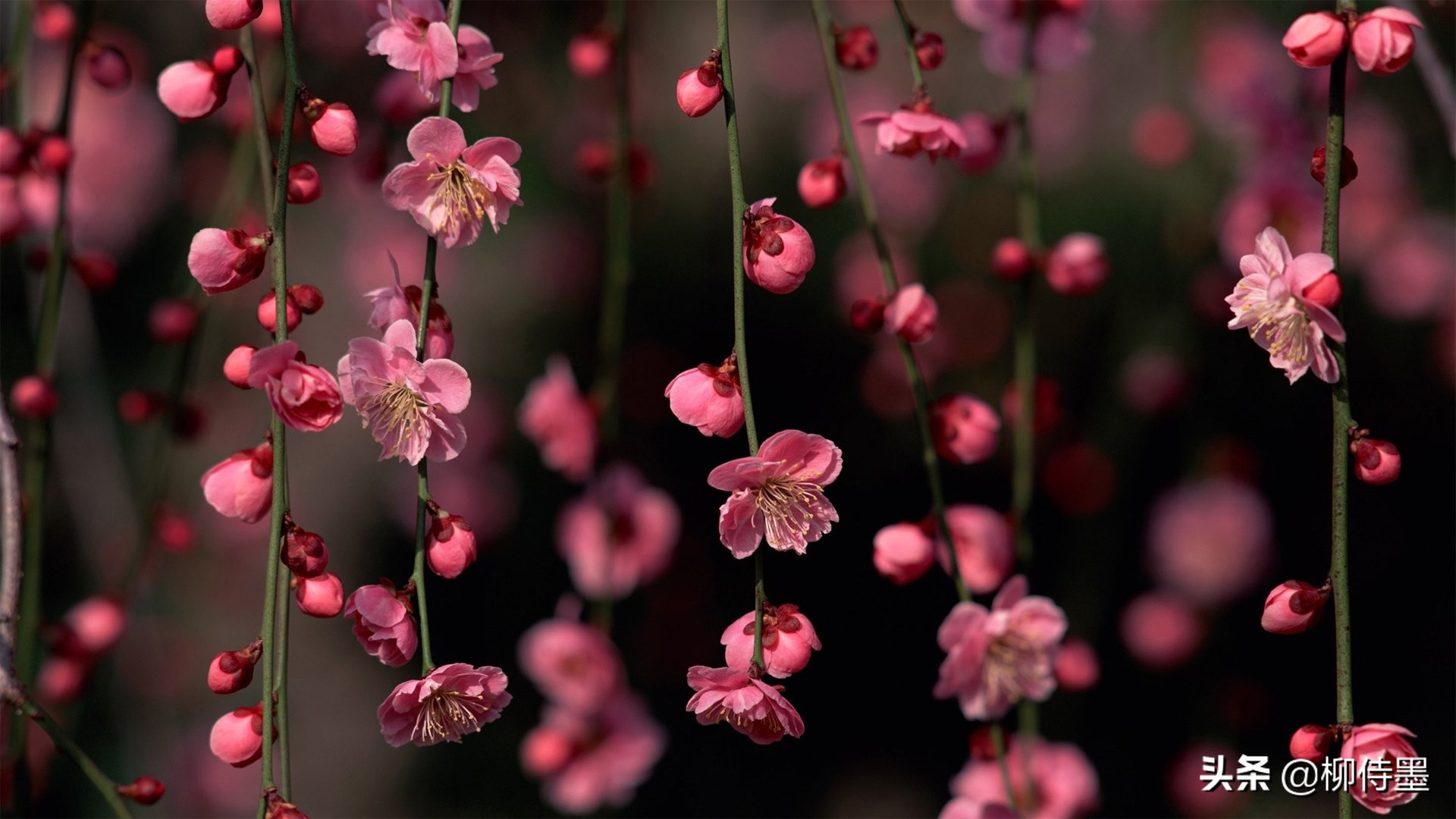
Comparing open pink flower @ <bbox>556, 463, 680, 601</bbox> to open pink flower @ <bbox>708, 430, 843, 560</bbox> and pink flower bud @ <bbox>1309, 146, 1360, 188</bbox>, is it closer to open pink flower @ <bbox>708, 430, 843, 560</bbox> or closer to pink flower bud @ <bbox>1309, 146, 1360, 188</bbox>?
open pink flower @ <bbox>708, 430, 843, 560</bbox>

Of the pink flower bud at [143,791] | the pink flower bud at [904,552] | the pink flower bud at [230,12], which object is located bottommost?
the pink flower bud at [143,791]

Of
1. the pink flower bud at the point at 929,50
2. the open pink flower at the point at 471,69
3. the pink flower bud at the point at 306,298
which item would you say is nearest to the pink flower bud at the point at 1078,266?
the pink flower bud at the point at 929,50

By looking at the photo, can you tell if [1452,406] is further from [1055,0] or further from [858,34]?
[858,34]

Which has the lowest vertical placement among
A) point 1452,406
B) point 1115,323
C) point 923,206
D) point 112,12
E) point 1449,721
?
point 1449,721

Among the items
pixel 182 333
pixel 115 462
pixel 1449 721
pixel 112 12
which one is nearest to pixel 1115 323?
pixel 1449 721

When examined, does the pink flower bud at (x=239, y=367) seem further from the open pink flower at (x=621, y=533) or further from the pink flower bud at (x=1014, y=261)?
the pink flower bud at (x=1014, y=261)

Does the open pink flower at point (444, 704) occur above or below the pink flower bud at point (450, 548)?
below

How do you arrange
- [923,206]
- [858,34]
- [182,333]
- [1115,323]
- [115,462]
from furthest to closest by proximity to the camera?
[923,206]
[1115,323]
[115,462]
[182,333]
[858,34]

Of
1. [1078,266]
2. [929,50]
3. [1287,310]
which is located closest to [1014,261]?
[1078,266]
